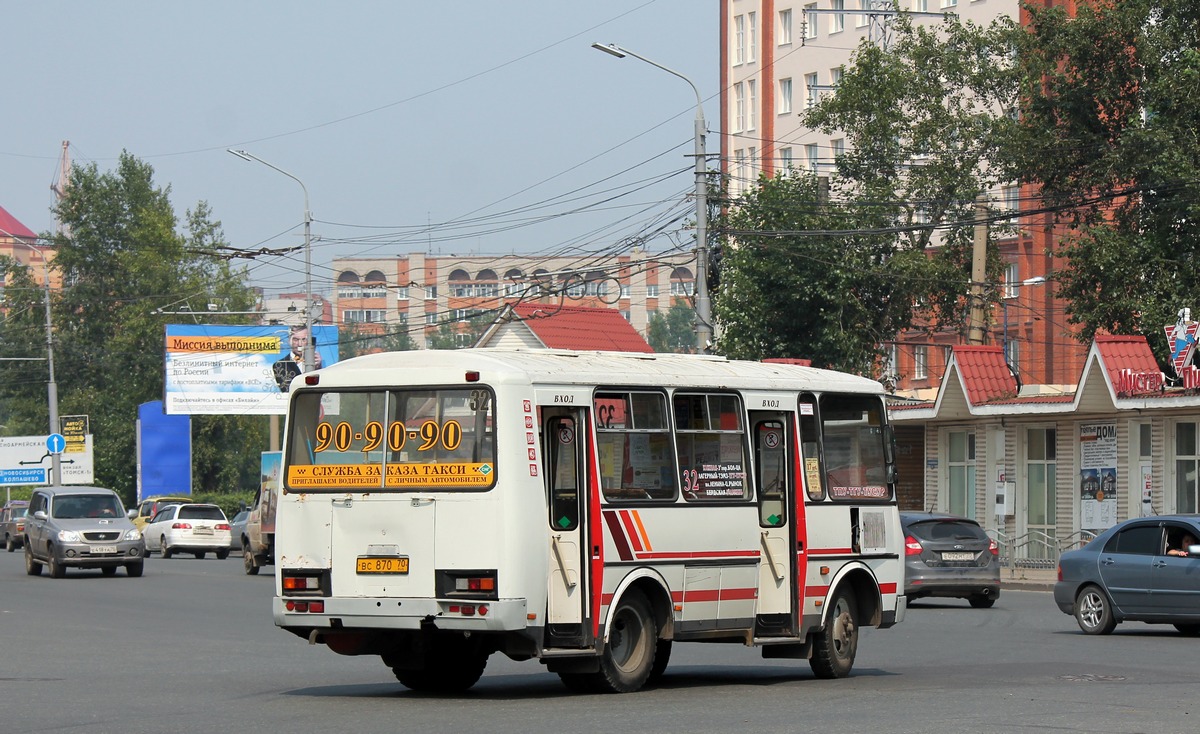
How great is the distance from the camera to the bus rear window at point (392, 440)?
13484 mm

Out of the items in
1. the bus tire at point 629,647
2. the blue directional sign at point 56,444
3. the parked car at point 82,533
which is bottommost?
the parked car at point 82,533

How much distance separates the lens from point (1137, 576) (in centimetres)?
2134

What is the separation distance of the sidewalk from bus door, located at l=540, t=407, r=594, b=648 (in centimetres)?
2297

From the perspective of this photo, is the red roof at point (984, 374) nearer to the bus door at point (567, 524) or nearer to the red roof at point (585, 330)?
the red roof at point (585, 330)

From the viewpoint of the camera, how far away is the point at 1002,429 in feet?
142

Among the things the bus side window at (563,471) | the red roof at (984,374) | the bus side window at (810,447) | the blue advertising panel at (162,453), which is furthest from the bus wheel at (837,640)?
the blue advertising panel at (162,453)

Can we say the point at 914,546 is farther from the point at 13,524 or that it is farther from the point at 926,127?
the point at 13,524

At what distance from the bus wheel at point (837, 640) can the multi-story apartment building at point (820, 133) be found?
190 feet

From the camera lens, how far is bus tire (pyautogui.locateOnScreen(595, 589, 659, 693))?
45.8ft

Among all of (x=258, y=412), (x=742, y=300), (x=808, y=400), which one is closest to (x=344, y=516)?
(x=808, y=400)

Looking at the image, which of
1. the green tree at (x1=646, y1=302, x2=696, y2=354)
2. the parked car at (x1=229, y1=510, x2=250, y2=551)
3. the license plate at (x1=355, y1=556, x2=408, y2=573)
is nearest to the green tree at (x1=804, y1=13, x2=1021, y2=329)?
the parked car at (x1=229, y1=510, x2=250, y2=551)

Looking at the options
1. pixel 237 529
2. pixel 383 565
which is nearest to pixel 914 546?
pixel 383 565

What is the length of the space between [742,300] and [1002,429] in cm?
1142

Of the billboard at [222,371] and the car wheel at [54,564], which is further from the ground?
the billboard at [222,371]
